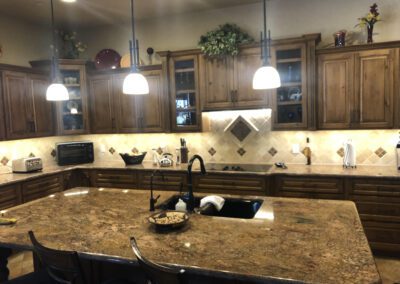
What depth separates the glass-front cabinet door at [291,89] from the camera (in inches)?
147

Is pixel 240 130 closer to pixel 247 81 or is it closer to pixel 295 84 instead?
pixel 247 81

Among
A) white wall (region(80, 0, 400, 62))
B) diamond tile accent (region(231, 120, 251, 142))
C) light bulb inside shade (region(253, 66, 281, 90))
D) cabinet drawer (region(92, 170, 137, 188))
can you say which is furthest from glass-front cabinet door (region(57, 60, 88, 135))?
light bulb inside shade (region(253, 66, 281, 90))

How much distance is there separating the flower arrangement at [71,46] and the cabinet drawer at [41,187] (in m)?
1.88

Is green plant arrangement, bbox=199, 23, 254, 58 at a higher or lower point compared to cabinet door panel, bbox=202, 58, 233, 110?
higher

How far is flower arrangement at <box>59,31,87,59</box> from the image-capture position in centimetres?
481

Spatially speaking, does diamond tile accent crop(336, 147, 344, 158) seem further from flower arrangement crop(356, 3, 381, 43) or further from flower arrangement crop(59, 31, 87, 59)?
flower arrangement crop(59, 31, 87, 59)

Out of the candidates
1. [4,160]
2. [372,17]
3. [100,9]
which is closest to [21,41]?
[100,9]

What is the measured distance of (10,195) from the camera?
11.7ft

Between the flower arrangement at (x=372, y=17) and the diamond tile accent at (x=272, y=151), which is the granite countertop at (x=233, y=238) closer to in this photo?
the diamond tile accent at (x=272, y=151)

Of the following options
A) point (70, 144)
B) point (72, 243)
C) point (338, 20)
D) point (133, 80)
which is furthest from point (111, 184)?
point (338, 20)

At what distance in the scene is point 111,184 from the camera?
14.6 ft

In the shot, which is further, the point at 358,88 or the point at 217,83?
the point at 217,83

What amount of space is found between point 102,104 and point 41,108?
82 cm

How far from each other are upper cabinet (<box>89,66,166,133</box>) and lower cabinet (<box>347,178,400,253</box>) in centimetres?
255
